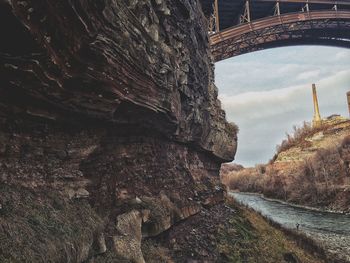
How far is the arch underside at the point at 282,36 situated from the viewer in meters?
25.6

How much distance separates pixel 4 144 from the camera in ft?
21.7

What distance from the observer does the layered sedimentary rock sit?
20.0 feet

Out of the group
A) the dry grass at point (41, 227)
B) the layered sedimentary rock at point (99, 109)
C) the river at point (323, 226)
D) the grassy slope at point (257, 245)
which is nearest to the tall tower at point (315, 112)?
the river at point (323, 226)

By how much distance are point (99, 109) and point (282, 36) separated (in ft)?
79.8

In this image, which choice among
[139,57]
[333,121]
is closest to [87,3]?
[139,57]

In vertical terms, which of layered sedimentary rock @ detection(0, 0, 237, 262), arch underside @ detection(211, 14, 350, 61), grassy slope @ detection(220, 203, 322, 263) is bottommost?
grassy slope @ detection(220, 203, 322, 263)

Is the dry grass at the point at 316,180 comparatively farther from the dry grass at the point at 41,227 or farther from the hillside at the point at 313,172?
the dry grass at the point at 41,227

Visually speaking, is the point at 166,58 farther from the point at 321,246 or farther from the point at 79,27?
the point at 321,246

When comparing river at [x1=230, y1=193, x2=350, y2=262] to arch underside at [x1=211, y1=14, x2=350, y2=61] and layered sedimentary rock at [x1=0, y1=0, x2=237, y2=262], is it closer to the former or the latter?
layered sedimentary rock at [x1=0, y1=0, x2=237, y2=262]

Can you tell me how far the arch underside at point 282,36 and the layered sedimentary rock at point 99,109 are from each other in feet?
39.1

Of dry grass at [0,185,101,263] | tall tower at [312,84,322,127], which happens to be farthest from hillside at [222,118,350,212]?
dry grass at [0,185,101,263]

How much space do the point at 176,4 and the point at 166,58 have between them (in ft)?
10.5

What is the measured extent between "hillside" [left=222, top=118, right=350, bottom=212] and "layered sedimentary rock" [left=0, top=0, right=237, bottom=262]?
2483cm

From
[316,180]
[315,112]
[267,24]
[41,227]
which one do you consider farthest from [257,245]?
[315,112]
